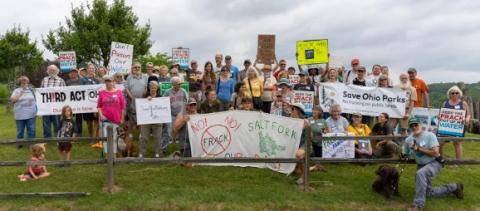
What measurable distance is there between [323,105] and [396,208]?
4.21 meters

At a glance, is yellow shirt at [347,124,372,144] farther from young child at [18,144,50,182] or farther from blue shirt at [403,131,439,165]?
young child at [18,144,50,182]

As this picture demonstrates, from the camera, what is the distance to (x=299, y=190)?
955cm

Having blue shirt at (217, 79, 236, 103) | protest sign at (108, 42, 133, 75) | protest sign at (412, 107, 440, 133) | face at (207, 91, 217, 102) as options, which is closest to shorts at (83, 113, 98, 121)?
protest sign at (108, 42, 133, 75)

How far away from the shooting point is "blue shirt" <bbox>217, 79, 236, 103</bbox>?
12.3 m

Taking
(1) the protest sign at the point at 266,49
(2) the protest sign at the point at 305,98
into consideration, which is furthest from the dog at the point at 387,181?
(1) the protest sign at the point at 266,49

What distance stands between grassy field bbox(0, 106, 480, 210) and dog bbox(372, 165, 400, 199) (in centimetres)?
17

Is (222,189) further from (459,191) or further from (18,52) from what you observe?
(18,52)

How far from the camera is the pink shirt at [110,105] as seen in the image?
11.3m

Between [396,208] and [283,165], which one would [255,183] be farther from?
[396,208]

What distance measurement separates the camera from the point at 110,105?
1131cm

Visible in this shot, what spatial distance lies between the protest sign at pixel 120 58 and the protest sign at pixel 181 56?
1394 mm

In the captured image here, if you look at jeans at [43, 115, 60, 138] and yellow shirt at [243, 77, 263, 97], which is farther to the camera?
jeans at [43, 115, 60, 138]

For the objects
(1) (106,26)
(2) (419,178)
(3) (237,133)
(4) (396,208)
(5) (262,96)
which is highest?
(1) (106,26)

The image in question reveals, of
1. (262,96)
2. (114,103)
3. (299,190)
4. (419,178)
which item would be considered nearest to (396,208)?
(419,178)
